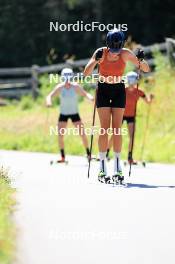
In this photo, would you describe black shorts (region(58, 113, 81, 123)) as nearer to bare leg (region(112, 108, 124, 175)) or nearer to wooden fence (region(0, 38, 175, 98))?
bare leg (region(112, 108, 124, 175))

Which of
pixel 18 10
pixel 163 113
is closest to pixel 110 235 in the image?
pixel 163 113

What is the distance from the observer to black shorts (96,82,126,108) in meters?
12.2

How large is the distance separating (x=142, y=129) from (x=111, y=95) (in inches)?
323

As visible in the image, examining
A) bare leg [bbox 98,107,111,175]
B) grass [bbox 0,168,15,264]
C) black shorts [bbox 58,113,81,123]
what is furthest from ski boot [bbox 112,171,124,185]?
black shorts [bbox 58,113,81,123]

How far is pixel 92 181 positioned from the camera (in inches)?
500

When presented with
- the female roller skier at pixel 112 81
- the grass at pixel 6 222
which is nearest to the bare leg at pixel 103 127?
the female roller skier at pixel 112 81

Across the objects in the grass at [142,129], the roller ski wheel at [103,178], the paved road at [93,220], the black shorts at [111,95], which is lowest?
the grass at [142,129]

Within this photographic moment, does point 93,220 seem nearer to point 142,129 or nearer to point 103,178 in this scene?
point 103,178

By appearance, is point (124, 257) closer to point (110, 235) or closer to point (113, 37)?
point (110, 235)

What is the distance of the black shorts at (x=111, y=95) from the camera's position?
1216cm

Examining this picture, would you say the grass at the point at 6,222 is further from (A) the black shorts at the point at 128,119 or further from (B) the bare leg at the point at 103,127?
(A) the black shorts at the point at 128,119

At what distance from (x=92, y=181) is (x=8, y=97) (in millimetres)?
24384

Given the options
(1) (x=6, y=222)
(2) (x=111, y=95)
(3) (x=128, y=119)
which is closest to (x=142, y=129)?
(3) (x=128, y=119)

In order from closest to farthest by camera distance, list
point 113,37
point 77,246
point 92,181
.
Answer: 1. point 77,246
2. point 113,37
3. point 92,181
